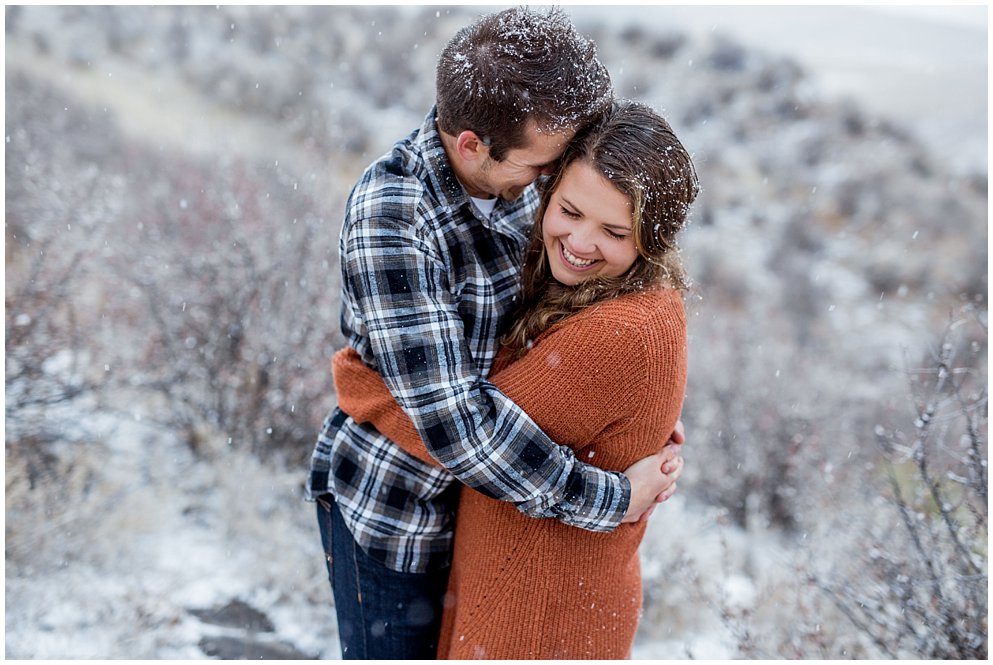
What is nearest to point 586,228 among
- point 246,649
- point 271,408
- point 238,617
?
point 246,649

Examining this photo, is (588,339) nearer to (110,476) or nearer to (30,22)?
(110,476)

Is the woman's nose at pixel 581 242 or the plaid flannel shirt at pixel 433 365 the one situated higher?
the woman's nose at pixel 581 242

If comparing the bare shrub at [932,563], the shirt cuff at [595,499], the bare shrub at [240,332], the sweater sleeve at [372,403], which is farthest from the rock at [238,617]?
the bare shrub at [932,563]

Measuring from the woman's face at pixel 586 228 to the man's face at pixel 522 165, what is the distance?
0.06 metres

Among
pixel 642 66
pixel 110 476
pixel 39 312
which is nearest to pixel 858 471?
pixel 110 476

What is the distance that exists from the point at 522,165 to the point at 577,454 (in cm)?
68

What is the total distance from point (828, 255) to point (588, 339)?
960 centimetres

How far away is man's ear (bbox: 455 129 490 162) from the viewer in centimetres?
159

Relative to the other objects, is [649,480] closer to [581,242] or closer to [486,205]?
[581,242]

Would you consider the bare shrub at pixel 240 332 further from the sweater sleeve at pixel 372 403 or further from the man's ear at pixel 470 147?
the man's ear at pixel 470 147

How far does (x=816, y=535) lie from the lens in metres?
4.17

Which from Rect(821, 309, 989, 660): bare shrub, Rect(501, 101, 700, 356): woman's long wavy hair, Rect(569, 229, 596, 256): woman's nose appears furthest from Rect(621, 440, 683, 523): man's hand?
Rect(821, 309, 989, 660): bare shrub

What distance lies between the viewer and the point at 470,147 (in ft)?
→ 5.29

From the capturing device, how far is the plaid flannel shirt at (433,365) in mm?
1501
